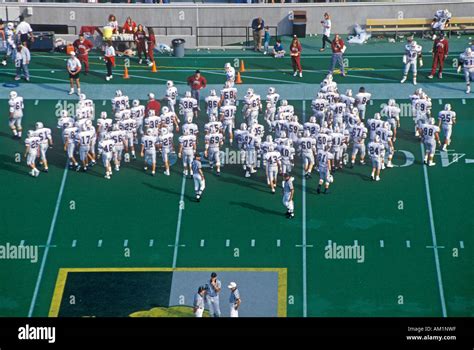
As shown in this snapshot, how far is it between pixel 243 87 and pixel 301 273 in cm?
1240

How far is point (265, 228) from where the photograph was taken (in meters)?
32.5

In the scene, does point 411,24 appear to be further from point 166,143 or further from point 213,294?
point 213,294

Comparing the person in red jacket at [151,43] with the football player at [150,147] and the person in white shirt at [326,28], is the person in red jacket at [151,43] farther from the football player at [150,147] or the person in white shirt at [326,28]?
the football player at [150,147]

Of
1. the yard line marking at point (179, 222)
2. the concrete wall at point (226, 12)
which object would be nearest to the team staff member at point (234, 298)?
the yard line marking at point (179, 222)

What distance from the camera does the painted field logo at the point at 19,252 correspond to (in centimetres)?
3127

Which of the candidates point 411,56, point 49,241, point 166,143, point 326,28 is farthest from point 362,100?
point 49,241

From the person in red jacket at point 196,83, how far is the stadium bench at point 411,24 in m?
10.1

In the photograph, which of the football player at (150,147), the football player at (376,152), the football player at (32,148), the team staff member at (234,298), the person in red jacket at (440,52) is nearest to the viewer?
the team staff member at (234,298)

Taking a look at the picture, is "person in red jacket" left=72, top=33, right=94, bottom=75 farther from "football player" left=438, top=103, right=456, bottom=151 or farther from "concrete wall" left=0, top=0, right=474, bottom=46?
"football player" left=438, top=103, right=456, bottom=151

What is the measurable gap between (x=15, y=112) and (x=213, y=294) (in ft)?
39.7

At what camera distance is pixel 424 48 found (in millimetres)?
44531
